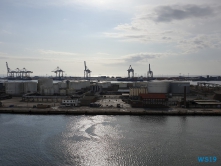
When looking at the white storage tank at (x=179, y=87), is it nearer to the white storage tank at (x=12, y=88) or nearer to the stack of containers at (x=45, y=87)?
the stack of containers at (x=45, y=87)

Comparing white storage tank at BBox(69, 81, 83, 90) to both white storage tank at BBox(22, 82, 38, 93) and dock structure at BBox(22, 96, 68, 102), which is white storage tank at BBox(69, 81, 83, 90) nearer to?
white storage tank at BBox(22, 82, 38, 93)

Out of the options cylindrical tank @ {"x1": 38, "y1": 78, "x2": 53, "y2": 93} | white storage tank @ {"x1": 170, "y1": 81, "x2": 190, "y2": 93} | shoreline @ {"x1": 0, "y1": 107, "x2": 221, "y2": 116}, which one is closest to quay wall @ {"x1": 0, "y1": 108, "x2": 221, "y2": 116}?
shoreline @ {"x1": 0, "y1": 107, "x2": 221, "y2": 116}

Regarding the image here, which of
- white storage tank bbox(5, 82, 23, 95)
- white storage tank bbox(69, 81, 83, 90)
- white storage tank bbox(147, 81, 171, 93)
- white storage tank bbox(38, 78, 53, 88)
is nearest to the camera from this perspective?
white storage tank bbox(147, 81, 171, 93)

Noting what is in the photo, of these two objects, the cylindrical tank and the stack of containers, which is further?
the cylindrical tank

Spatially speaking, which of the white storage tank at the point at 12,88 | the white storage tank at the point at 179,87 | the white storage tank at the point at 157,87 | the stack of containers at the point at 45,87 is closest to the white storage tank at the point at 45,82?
the stack of containers at the point at 45,87

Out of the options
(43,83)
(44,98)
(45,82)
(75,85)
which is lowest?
(44,98)

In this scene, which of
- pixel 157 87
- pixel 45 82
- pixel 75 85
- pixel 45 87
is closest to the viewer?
pixel 157 87

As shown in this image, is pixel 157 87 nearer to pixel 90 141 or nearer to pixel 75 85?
pixel 75 85

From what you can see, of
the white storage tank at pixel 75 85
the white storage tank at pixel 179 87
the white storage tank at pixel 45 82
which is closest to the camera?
the white storage tank at pixel 179 87

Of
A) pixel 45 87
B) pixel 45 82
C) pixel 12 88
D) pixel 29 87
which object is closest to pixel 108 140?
pixel 45 87
